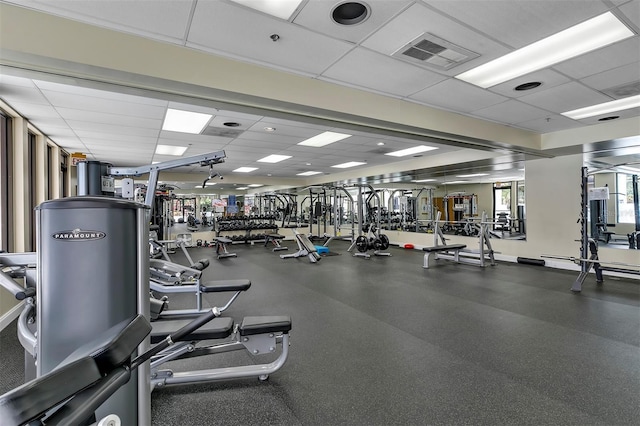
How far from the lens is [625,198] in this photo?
683cm

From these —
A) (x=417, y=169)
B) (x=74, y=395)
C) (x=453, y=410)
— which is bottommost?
Result: (x=453, y=410)

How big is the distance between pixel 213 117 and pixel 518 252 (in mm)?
6462

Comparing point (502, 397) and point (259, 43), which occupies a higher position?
point (259, 43)

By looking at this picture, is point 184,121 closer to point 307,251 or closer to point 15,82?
point 15,82

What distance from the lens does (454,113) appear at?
437cm

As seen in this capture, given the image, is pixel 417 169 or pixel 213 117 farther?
pixel 417 169

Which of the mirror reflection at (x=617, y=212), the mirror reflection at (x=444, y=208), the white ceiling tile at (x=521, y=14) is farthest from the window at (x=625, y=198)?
the white ceiling tile at (x=521, y=14)

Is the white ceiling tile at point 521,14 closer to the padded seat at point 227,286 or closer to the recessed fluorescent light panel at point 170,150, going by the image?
the padded seat at point 227,286

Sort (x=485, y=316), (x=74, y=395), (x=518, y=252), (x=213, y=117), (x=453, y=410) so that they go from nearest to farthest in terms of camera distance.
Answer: (x=74, y=395) < (x=453, y=410) < (x=485, y=316) < (x=213, y=117) < (x=518, y=252)

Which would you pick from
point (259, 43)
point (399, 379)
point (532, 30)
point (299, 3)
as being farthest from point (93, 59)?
point (532, 30)

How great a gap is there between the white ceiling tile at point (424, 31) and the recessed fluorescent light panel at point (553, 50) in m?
0.28

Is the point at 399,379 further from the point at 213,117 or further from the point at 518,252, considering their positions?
the point at 518,252

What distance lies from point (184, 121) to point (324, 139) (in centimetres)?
236

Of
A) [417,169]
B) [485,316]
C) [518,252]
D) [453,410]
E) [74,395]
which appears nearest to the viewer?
[74,395]
